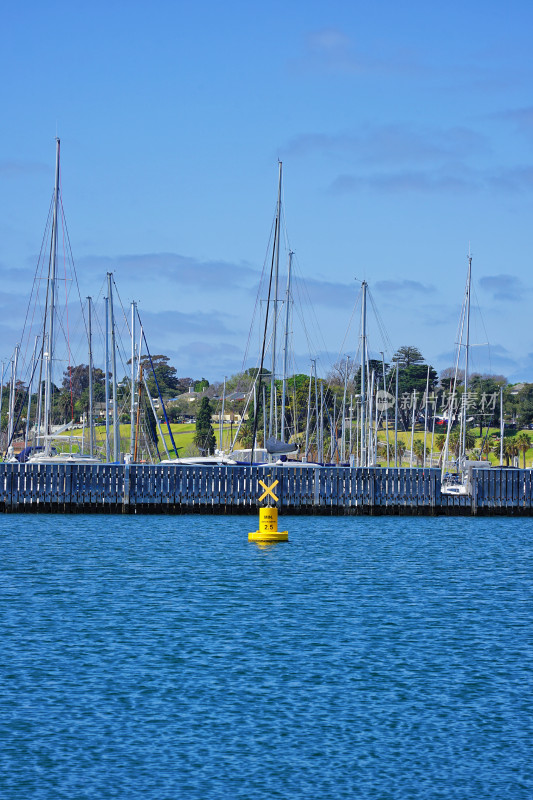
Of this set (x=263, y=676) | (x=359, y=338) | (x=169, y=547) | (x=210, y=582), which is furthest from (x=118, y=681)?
(x=359, y=338)

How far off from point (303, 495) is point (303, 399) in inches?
4554

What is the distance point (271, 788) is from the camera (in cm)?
1614

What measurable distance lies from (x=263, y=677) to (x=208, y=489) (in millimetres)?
38684

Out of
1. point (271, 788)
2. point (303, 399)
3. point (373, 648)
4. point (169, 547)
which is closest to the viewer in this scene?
point (271, 788)

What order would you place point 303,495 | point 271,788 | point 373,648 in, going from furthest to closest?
point 303,495, point 373,648, point 271,788

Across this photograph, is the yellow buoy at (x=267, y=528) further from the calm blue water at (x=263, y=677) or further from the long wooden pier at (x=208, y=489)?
the long wooden pier at (x=208, y=489)

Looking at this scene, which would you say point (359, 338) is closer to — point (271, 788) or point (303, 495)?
point (303, 495)

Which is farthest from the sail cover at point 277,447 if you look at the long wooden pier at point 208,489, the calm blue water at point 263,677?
the calm blue water at point 263,677

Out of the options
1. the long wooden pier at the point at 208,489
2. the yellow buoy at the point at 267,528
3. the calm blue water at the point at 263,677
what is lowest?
the calm blue water at the point at 263,677

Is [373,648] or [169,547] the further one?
[169,547]

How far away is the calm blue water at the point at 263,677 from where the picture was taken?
54.9 ft

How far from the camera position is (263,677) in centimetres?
2328

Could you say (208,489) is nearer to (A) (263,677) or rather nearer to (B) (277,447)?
(B) (277,447)

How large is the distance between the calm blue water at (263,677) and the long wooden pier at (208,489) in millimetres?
15548
